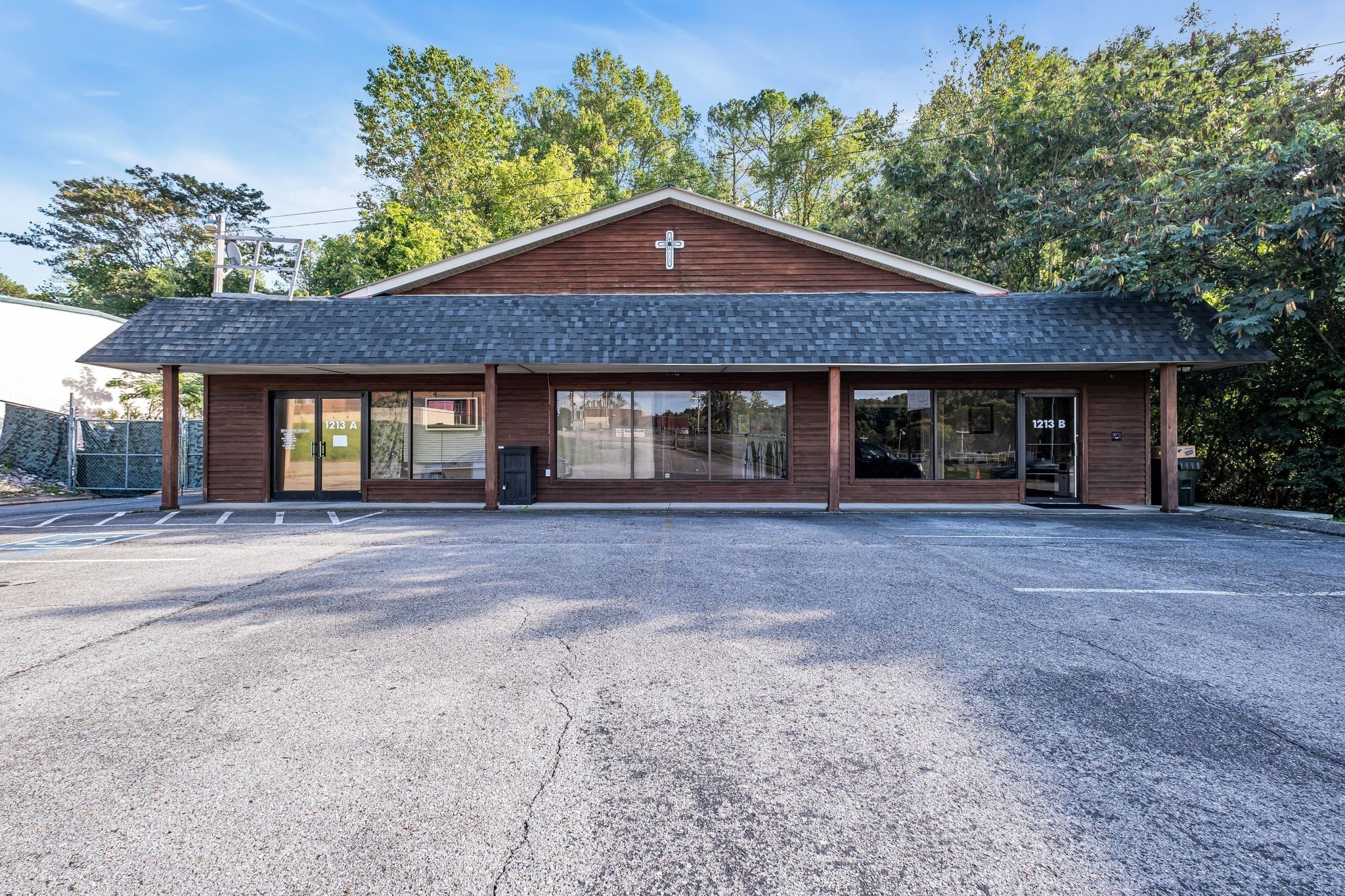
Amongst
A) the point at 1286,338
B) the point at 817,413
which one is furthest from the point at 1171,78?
the point at 817,413

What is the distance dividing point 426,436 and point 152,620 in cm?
925

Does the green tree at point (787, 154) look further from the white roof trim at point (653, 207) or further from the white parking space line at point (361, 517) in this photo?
the white parking space line at point (361, 517)

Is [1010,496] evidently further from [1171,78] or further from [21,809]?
[21,809]

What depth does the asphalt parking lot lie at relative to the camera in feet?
7.61

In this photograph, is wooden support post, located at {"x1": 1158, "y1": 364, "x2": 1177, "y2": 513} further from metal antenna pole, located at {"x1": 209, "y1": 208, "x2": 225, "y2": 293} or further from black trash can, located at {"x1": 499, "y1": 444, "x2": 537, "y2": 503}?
metal antenna pole, located at {"x1": 209, "y1": 208, "x2": 225, "y2": 293}

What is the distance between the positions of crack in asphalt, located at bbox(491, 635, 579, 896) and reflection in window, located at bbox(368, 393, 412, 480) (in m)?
11.3

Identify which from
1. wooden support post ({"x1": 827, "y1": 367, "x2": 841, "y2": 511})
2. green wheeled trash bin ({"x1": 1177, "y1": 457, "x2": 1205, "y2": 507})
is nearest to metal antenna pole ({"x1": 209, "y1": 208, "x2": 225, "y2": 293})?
wooden support post ({"x1": 827, "y1": 367, "x2": 841, "y2": 511})

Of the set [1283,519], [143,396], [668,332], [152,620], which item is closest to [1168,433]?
[1283,519]

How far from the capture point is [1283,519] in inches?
445

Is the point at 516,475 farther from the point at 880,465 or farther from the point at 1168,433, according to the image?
the point at 1168,433

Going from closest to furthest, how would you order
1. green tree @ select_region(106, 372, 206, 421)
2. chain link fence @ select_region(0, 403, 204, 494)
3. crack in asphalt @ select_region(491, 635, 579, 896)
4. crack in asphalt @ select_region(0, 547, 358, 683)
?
crack in asphalt @ select_region(491, 635, 579, 896), crack in asphalt @ select_region(0, 547, 358, 683), chain link fence @ select_region(0, 403, 204, 494), green tree @ select_region(106, 372, 206, 421)

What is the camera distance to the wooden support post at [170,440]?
493 inches

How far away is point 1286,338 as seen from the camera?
511 inches

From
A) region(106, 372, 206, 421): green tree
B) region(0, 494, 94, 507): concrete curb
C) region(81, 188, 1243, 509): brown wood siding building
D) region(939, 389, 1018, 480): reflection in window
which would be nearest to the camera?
region(81, 188, 1243, 509): brown wood siding building
